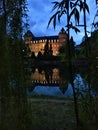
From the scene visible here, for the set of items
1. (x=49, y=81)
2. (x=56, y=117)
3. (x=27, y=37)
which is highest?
(x=27, y=37)

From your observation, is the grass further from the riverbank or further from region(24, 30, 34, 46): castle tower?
region(24, 30, 34, 46): castle tower

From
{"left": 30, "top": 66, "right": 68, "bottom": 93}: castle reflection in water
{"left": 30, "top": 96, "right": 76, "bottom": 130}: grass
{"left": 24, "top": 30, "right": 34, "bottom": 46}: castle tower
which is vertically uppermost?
{"left": 24, "top": 30, "right": 34, "bottom": 46}: castle tower

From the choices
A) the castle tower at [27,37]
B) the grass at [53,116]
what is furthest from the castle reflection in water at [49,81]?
the castle tower at [27,37]

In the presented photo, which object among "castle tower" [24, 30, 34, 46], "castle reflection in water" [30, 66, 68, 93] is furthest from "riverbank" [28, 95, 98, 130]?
"castle tower" [24, 30, 34, 46]

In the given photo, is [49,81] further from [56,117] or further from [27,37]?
[27,37]

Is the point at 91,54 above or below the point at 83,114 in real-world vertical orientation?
above

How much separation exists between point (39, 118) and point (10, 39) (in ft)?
10.8

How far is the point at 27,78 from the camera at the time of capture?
7086mm

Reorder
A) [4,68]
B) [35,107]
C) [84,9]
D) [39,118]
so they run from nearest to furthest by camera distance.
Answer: [4,68] < [84,9] < [39,118] < [35,107]

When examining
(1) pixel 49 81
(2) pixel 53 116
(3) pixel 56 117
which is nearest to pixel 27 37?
(3) pixel 56 117

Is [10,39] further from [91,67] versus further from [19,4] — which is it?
[91,67]

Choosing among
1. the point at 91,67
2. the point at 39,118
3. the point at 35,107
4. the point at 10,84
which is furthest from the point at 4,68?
the point at 35,107

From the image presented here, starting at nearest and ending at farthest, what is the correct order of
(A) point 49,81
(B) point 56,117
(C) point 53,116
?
(B) point 56,117 < (C) point 53,116 < (A) point 49,81

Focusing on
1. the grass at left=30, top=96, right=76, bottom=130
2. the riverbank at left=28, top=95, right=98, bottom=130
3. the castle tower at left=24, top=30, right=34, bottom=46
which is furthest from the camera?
the grass at left=30, top=96, right=76, bottom=130
